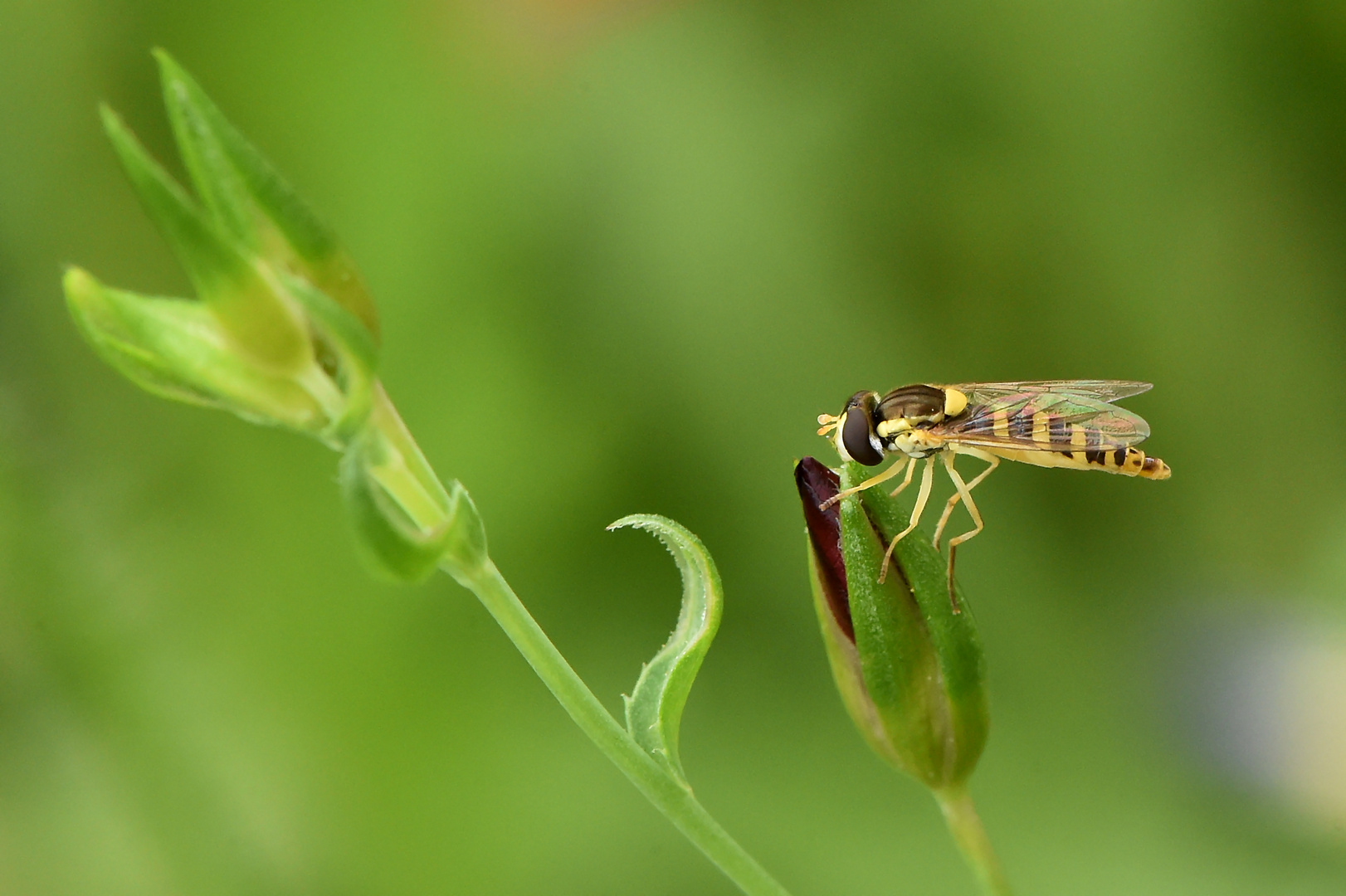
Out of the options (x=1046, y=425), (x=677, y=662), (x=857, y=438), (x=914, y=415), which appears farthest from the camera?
(x=1046, y=425)

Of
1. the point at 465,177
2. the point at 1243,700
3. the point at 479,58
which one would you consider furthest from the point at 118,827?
the point at 1243,700

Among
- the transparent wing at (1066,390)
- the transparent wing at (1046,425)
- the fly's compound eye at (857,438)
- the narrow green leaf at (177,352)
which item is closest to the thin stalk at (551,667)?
the narrow green leaf at (177,352)

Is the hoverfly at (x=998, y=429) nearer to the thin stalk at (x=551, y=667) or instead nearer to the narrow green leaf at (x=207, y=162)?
the thin stalk at (x=551, y=667)

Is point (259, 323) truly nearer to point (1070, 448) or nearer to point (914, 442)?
point (914, 442)

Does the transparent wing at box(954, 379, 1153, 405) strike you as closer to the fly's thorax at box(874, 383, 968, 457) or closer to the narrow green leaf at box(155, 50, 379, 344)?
the fly's thorax at box(874, 383, 968, 457)

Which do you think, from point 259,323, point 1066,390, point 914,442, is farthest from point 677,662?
point 1066,390

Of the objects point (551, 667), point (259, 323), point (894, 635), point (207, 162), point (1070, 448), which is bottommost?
point (1070, 448)
